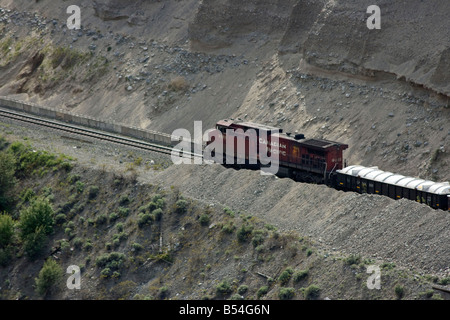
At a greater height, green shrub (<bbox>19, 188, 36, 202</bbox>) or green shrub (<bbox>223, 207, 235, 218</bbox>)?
green shrub (<bbox>19, 188, 36, 202</bbox>)

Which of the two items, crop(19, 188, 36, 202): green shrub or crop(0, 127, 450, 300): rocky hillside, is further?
crop(19, 188, 36, 202): green shrub

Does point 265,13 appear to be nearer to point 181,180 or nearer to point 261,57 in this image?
point 261,57

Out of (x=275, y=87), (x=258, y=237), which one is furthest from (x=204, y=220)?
(x=275, y=87)

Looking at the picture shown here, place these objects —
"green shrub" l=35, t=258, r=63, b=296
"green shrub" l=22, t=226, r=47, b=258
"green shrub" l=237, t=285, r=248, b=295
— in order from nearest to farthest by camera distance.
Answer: "green shrub" l=237, t=285, r=248, b=295 → "green shrub" l=35, t=258, r=63, b=296 → "green shrub" l=22, t=226, r=47, b=258

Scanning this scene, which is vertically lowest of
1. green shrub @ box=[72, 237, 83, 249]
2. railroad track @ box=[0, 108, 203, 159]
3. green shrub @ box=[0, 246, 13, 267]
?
green shrub @ box=[0, 246, 13, 267]

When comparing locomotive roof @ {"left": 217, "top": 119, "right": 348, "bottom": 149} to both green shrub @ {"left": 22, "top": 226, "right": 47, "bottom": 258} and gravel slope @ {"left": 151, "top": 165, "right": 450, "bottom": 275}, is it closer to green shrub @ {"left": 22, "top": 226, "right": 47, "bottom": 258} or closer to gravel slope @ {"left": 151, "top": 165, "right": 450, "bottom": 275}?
gravel slope @ {"left": 151, "top": 165, "right": 450, "bottom": 275}

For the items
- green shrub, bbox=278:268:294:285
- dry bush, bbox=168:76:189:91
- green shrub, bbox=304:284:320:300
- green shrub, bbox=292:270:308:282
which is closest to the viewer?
green shrub, bbox=304:284:320:300

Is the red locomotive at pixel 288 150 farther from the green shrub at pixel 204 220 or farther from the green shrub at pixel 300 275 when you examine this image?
the green shrub at pixel 300 275

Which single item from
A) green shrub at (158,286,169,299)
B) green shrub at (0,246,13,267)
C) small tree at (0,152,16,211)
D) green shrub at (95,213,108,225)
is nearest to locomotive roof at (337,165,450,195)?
green shrub at (158,286,169,299)

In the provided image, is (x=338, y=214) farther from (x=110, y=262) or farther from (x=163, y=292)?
(x=110, y=262)
